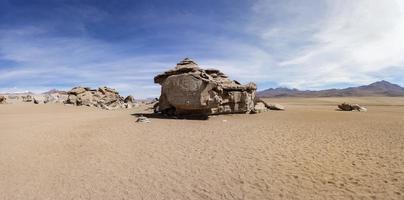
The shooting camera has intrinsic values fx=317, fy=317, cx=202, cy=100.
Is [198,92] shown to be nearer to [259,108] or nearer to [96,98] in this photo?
[259,108]

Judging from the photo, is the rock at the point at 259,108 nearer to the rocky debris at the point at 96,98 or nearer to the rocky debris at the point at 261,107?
the rocky debris at the point at 261,107

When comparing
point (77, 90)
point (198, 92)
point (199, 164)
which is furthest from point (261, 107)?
point (77, 90)

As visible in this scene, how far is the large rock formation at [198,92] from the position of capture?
21.5 metres

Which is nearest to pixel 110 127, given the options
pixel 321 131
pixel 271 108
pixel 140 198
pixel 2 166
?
pixel 2 166

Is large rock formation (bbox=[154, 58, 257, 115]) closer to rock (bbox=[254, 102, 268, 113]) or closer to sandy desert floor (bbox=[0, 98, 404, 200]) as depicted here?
rock (bbox=[254, 102, 268, 113])

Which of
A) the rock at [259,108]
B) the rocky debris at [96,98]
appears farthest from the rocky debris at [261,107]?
the rocky debris at [96,98]

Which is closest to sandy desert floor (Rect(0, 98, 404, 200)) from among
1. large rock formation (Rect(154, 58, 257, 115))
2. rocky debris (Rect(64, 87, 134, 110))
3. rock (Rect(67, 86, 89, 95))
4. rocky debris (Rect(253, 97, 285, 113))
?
large rock formation (Rect(154, 58, 257, 115))

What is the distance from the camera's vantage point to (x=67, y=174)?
33.0ft

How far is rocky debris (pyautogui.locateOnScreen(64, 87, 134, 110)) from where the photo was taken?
41.2 m

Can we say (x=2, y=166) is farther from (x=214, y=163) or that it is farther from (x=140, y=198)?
(x=214, y=163)

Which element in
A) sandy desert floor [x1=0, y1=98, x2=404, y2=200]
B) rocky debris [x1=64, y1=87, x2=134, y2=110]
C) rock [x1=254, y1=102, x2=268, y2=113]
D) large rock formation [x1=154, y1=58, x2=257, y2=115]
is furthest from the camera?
rocky debris [x1=64, y1=87, x2=134, y2=110]

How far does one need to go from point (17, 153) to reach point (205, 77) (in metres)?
13.0

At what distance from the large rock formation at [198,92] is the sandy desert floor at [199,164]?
15.5ft

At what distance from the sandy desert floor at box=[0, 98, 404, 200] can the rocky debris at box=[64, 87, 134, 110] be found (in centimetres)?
2457
